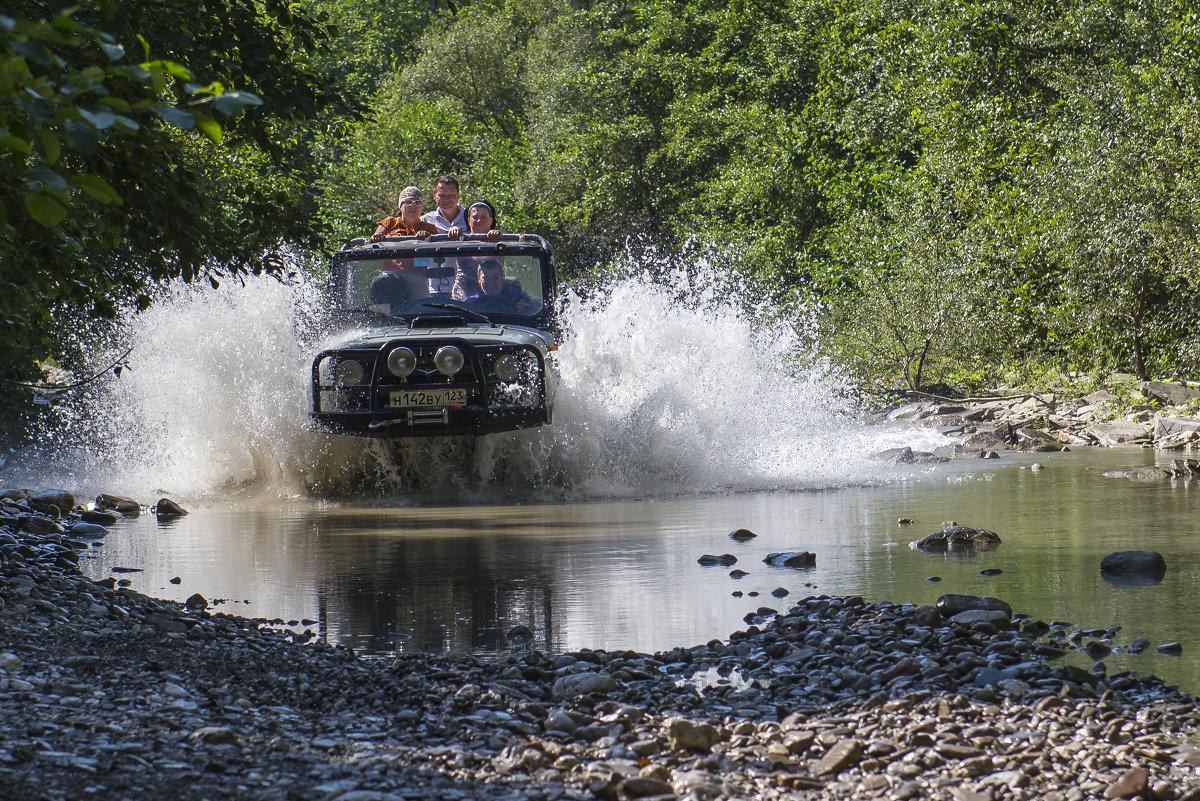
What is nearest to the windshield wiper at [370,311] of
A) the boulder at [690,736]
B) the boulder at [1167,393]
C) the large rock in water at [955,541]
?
the large rock in water at [955,541]

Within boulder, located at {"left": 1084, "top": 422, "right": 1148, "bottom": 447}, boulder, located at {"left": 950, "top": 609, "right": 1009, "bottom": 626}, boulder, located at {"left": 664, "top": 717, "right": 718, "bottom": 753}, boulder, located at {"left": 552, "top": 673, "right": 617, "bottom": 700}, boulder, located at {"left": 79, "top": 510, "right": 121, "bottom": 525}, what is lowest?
boulder, located at {"left": 664, "top": 717, "right": 718, "bottom": 753}

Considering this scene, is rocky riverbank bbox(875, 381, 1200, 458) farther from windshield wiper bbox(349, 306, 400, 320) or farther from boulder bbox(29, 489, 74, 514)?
boulder bbox(29, 489, 74, 514)

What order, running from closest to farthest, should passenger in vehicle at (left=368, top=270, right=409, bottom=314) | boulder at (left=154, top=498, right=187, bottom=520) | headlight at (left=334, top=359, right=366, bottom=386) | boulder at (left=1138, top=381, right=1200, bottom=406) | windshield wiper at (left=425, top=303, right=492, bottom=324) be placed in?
boulder at (left=154, top=498, right=187, bottom=520), headlight at (left=334, top=359, right=366, bottom=386), windshield wiper at (left=425, top=303, right=492, bottom=324), passenger in vehicle at (left=368, top=270, right=409, bottom=314), boulder at (left=1138, top=381, right=1200, bottom=406)

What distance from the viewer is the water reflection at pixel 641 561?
5.16m

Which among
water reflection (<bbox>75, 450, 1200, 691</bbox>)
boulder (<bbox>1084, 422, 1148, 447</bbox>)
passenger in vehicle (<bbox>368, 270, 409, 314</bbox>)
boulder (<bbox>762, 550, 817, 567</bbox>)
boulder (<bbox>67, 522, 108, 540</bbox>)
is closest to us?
water reflection (<bbox>75, 450, 1200, 691</bbox>)

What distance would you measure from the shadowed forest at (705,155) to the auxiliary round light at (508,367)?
1.79m

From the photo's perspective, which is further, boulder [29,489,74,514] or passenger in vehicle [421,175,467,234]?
passenger in vehicle [421,175,467,234]

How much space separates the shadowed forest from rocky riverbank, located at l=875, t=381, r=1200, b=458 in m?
1.00

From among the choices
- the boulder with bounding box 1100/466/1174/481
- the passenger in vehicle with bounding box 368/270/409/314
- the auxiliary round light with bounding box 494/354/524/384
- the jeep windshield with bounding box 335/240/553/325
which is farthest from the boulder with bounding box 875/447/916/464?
the passenger in vehicle with bounding box 368/270/409/314

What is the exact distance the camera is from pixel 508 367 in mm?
9352

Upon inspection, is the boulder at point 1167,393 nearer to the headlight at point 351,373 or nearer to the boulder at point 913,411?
the boulder at point 913,411

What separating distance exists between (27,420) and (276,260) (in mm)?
9531

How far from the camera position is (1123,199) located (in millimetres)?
16375

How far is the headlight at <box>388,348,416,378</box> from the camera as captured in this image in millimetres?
9219
